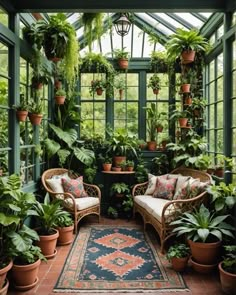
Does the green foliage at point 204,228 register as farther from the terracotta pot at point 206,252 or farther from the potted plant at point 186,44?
the potted plant at point 186,44

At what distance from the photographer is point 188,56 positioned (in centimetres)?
473

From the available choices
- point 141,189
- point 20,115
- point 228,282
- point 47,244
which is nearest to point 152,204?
point 141,189

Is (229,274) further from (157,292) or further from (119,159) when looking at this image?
(119,159)

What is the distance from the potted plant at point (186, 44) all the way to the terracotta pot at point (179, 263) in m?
3.08

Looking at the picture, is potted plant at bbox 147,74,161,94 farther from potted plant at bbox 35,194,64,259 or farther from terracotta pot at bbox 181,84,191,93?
potted plant at bbox 35,194,64,259

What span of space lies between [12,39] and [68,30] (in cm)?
92

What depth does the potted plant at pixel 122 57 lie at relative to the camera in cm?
560

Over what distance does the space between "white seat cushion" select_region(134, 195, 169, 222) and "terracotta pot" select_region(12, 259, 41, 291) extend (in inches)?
66.2

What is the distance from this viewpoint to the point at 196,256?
3.18m

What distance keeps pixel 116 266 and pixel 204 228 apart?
3.47 feet

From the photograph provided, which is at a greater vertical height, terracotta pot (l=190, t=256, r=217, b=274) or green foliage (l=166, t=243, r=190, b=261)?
green foliage (l=166, t=243, r=190, b=261)

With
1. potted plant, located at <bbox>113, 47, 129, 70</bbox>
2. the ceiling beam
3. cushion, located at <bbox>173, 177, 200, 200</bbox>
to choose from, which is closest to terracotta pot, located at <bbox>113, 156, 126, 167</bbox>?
cushion, located at <bbox>173, 177, 200, 200</bbox>

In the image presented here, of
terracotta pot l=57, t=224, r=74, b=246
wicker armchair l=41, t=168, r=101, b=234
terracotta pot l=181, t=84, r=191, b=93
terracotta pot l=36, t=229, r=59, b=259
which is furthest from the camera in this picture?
terracotta pot l=181, t=84, r=191, b=93

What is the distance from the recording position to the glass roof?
5184mm
